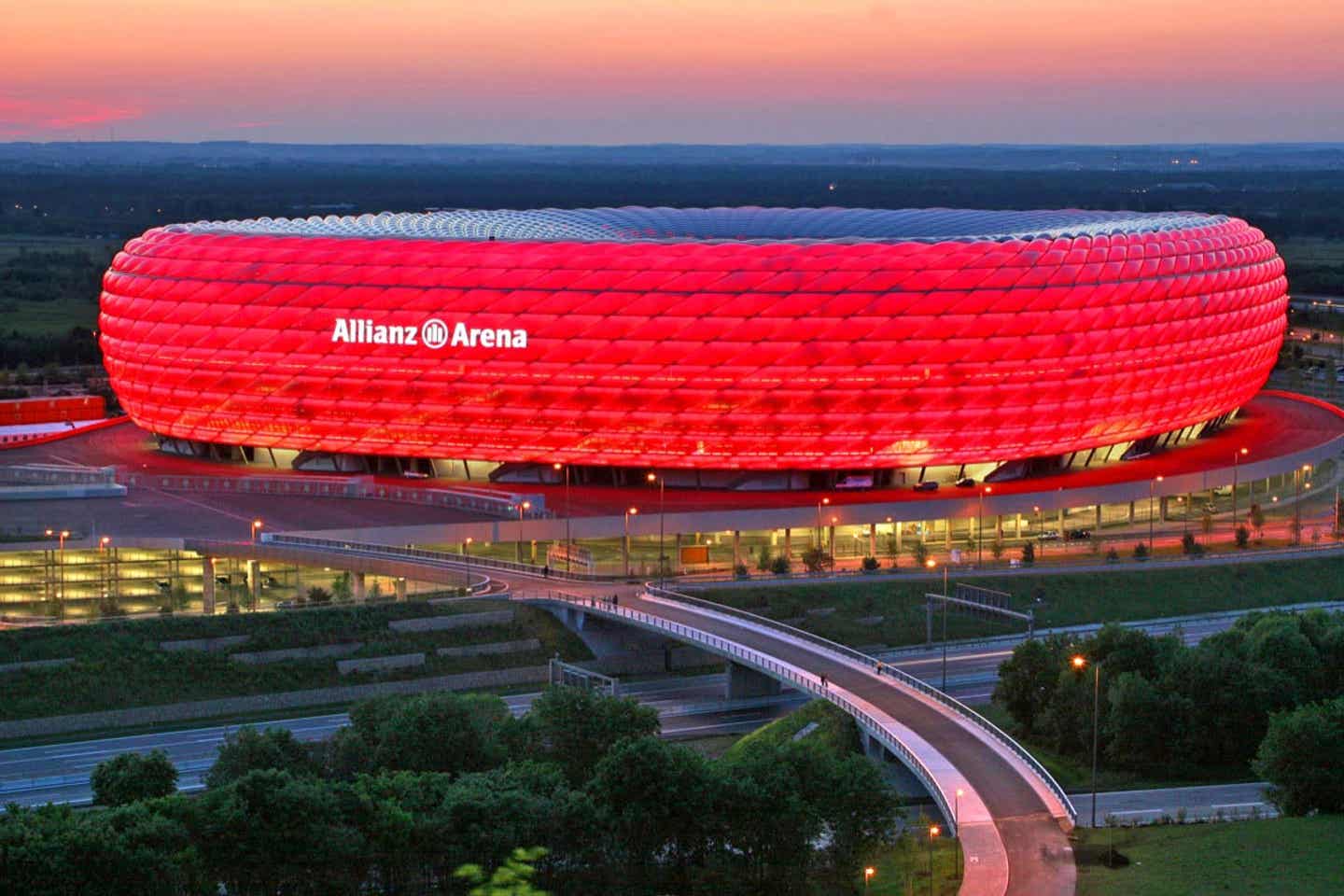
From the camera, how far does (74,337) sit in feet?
604

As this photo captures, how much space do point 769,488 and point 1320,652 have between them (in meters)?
35.8

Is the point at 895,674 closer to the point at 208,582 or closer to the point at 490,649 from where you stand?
the point at 490,649

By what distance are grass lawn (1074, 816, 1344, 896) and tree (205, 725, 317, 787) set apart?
22.1 metres

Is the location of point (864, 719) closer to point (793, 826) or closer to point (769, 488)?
point (793, 826)

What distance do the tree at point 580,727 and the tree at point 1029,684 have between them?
14.4 m

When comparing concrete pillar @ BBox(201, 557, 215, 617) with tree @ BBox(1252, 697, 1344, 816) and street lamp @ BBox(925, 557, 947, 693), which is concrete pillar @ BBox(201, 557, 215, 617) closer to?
street lamp @ BBox(925, 557, 947, 693)

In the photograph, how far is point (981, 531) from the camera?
103 meters

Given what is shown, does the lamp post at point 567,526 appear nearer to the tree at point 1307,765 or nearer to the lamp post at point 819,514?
the lamp post at point 819,514

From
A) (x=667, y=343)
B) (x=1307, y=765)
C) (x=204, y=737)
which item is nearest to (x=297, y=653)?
(x=204, y=737)

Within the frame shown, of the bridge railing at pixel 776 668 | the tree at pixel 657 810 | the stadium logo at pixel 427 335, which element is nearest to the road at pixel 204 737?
the bridge railing at pixel 776 668

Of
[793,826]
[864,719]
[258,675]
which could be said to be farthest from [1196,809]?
[258,675]

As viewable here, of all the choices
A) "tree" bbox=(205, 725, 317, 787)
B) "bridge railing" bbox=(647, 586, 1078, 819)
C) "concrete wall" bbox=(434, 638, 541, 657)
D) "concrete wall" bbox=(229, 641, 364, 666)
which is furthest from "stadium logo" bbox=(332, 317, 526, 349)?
"tree" bbox=(205, 725, 317, 787)

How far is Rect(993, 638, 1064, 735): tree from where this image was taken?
7644 centimetres

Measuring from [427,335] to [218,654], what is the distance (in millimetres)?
29201
